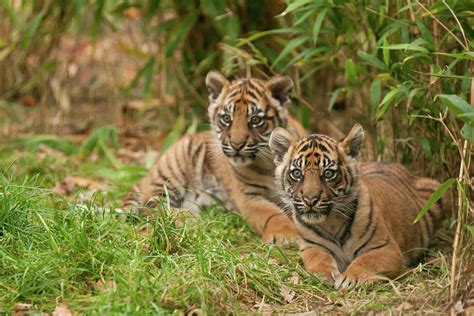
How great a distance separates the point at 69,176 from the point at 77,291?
11.9 feet

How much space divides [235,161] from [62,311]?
258 centimetres

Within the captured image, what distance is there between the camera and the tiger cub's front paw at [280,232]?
6.56 m

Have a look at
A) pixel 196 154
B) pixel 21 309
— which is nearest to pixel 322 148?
pixel 21 309

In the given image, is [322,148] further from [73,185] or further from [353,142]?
[73,185]

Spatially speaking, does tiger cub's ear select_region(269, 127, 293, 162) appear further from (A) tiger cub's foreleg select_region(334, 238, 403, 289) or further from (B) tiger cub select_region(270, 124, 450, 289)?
(A) tiger cub's foreleg select_region(334, 238, 403, 289)

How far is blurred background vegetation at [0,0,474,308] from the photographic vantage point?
596 cm

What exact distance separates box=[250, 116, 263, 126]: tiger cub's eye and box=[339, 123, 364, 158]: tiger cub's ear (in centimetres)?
129

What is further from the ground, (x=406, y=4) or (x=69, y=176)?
(x=406, y=4)

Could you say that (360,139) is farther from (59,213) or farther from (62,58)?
(62,58)

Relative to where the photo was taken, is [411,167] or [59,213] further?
[411,167]

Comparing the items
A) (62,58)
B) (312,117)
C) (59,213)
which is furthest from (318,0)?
(62,58)

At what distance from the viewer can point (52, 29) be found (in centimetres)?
979

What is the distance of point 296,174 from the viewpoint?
223 inches

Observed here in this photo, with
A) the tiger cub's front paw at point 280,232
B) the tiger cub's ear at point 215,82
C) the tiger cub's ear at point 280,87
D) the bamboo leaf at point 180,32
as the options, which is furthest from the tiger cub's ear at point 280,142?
the bamboo leaf at point 180,32
